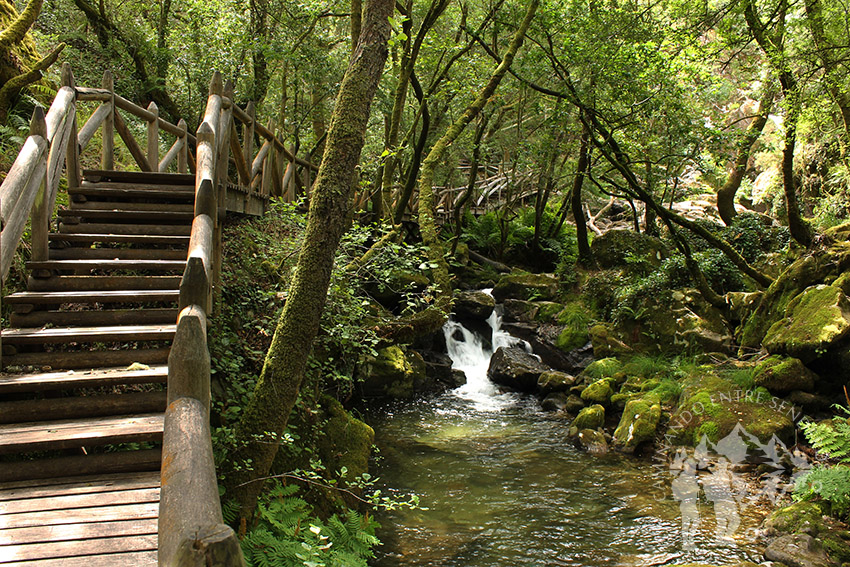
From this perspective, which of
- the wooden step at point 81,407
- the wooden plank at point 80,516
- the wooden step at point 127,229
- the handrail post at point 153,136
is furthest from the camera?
the handrail post at point 153,136

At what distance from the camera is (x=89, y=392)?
4.20 meters

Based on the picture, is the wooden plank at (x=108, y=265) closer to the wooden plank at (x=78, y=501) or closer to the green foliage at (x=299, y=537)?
the green foliage at (x=299, y=537)

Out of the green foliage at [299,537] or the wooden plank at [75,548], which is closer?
the wooden plank at [75,548]

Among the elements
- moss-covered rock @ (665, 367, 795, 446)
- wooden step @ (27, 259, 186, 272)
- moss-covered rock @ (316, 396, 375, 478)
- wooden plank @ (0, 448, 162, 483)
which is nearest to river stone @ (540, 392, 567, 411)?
moss-covered rock @ (665, 367, 795, 446)

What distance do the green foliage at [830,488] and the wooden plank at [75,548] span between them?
7.09 m

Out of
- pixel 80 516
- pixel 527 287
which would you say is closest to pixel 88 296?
pixel 80 516

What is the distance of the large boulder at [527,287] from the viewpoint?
1633cm

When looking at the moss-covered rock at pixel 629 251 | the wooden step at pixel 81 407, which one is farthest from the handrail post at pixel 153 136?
the moss-covered rock at pixel 629 251

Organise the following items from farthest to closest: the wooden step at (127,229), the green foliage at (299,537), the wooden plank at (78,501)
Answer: the wooden step at (127,229), the green foliage at (299,537), the wooden plank at (78,501)

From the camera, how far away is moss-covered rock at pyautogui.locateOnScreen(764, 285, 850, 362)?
8.31 metres

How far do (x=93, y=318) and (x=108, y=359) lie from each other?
624 mm

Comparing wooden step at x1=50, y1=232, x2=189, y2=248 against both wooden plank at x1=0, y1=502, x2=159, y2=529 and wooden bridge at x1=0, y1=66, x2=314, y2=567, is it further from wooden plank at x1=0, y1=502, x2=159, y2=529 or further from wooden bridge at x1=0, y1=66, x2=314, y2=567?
wooden plank at x1=0, y1=502, x2=159, y2=529

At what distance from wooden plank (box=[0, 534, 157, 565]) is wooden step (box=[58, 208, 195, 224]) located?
4.29 m

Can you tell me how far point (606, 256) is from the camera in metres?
16.2
